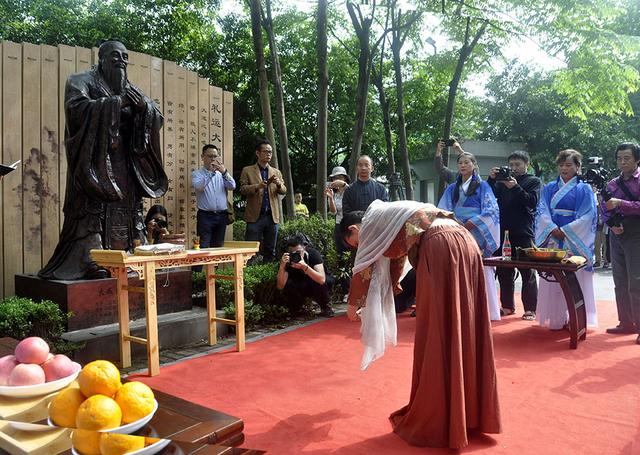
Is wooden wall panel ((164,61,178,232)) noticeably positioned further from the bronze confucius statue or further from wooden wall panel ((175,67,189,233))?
the bronze confucius statue

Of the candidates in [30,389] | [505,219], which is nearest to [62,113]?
[30,389]

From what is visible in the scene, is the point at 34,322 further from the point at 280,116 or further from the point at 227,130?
the point at 280,116

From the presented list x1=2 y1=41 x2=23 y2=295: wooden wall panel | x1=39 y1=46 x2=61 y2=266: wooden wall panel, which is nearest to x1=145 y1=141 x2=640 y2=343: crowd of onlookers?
x1=39 y1=46 x2=61 y2=266: wooden wall panel

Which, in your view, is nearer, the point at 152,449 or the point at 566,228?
the point at 152,449

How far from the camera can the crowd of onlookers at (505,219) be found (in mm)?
5102

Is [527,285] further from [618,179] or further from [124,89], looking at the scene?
[124,89]

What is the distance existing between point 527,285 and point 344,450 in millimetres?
4237

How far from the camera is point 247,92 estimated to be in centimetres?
1630

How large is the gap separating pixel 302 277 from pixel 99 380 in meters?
4.58

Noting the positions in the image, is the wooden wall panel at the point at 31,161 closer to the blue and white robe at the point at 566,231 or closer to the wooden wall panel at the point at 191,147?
the wooden wall panel at the point at 191,147

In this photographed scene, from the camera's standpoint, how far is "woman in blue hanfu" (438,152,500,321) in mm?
5715

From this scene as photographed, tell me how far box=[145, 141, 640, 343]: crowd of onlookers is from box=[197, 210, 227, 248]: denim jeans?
13 mm

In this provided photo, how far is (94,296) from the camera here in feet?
15.0

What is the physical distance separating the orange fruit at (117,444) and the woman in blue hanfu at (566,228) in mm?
5031
